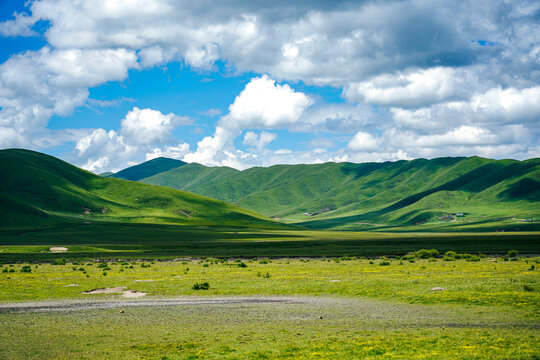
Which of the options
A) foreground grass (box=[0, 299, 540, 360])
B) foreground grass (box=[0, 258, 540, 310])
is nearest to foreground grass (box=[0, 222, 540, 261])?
foreground grass (box=[0, 258, 540, 310])

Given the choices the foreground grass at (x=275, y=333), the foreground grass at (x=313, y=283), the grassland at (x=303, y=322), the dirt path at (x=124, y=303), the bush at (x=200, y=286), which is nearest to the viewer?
the foreground grass at (x=275, y=333)

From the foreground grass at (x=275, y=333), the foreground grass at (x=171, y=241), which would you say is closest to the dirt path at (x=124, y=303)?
the foreground grass at (x=275, y=333)

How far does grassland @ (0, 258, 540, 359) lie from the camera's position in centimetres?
2084

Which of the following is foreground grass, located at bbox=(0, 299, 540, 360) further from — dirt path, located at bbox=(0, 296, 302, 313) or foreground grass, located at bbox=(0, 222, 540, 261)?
foreground grass, located at bbox=(0, 222, 540, 261)

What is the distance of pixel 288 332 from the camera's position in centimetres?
2542

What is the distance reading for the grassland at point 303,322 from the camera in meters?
20.8

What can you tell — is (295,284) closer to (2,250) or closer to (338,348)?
(338,348)

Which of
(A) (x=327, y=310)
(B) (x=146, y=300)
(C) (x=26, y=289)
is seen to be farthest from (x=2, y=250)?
(A) (x=327, y=310)

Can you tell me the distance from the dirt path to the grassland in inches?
40.7

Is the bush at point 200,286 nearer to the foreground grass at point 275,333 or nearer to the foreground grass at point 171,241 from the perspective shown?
the foreground grass at point 275,333

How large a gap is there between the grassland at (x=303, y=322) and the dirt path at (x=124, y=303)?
1033 mm

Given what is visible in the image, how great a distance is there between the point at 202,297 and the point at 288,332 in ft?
58.7

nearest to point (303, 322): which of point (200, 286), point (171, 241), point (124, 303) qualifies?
point (124, 303)

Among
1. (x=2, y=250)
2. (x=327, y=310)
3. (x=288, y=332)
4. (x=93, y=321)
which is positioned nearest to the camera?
(x=288, y=332)
